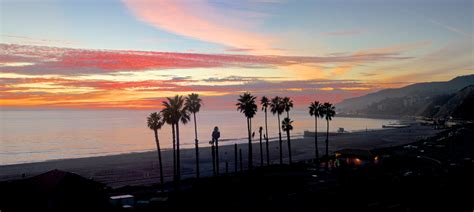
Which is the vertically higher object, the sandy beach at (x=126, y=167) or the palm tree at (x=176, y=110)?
the palm tree at (x=176, y=110)

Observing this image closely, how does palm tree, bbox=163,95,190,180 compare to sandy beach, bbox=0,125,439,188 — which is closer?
palm tree, bbox=163,95,190,180

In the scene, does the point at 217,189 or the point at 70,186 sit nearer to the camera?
the point at 70,186

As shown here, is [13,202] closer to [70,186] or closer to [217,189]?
[70,186]

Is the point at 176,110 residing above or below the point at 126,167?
above

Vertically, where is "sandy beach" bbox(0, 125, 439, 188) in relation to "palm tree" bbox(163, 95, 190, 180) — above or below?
below

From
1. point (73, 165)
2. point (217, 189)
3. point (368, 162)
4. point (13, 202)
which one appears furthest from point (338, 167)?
point (73, 165)

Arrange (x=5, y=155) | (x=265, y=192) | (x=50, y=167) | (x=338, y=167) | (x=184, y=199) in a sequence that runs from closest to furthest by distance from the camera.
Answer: (x=184, y=199) → (x=265, y=192) → (x=338, y=167) → (x=50, y=167) → (x=5, y=155)

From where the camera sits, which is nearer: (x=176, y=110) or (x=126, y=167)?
(x=176, y=110)

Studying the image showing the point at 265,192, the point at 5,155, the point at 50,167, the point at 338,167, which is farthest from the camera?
the point at 5,155

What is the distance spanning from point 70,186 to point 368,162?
1869 inches

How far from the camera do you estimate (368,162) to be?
65.6 m

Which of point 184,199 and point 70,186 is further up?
point 70,186

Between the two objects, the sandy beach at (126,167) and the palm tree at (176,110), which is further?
the sandy beach at (126,167)

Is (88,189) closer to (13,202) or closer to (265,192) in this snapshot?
(13,202)
